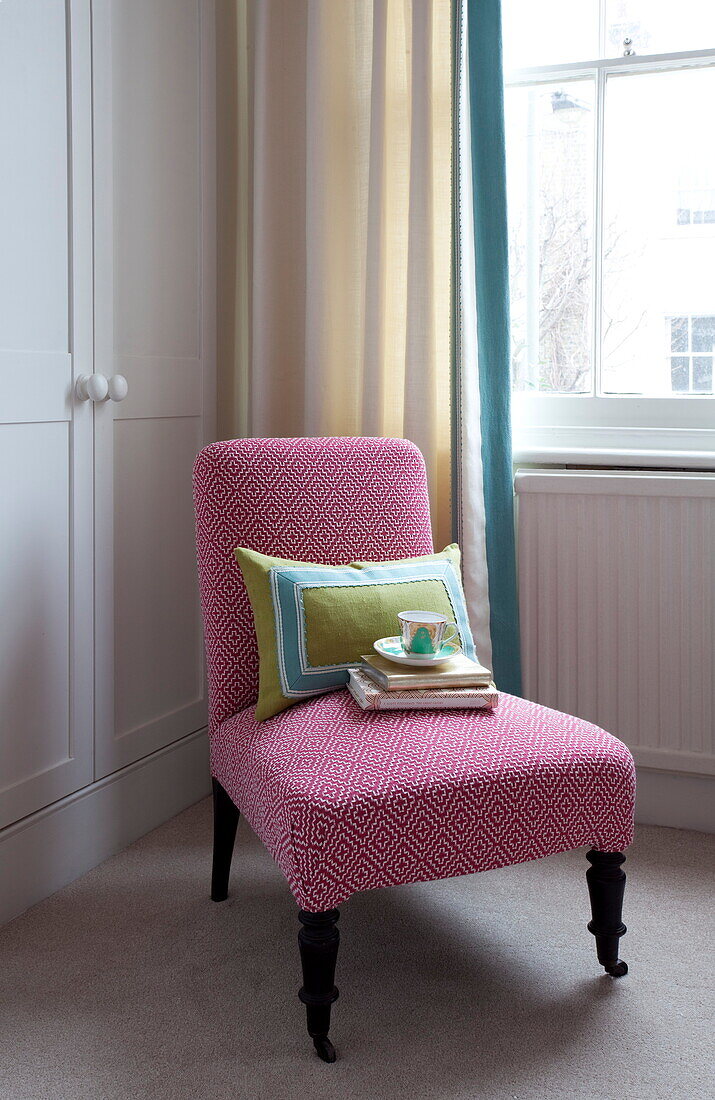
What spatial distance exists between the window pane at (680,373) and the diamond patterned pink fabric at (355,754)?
0.77m

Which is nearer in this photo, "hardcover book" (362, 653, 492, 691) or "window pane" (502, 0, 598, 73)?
"hardcover book" (362, 653, 492, 691)

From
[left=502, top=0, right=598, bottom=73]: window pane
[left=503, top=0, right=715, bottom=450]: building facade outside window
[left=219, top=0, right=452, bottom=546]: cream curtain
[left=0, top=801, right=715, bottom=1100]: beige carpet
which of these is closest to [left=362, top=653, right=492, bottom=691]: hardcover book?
[left=0, top=801, right=715, bottom=1100]: beige carpet

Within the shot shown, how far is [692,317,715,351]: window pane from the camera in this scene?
2.31m

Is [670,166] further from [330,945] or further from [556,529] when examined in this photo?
[330,945]

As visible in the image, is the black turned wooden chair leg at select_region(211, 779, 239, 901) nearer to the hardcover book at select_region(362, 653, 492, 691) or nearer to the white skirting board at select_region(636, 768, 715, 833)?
the hardcover book at select_region(362, 653, 492, 691)

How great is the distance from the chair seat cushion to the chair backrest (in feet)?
0.75

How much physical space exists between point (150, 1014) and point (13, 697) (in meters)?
0.63

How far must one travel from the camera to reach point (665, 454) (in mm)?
2250

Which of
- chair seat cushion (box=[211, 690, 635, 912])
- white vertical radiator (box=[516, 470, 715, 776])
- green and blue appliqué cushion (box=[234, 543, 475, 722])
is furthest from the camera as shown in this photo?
white vertical radiator (box=[516, 470, 715, 776])

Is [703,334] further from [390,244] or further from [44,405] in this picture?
[44,405]

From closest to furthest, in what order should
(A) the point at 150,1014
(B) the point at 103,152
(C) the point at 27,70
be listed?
(A) the point at 150,1014 → (C) the point at 27,70 → (B) the point at 103,152

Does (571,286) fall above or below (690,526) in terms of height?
above

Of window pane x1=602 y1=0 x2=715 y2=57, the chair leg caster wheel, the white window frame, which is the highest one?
window pane x1=602 y1=0 x2=715 y2=57

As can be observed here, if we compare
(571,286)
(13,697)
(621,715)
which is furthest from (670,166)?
(13,697)
